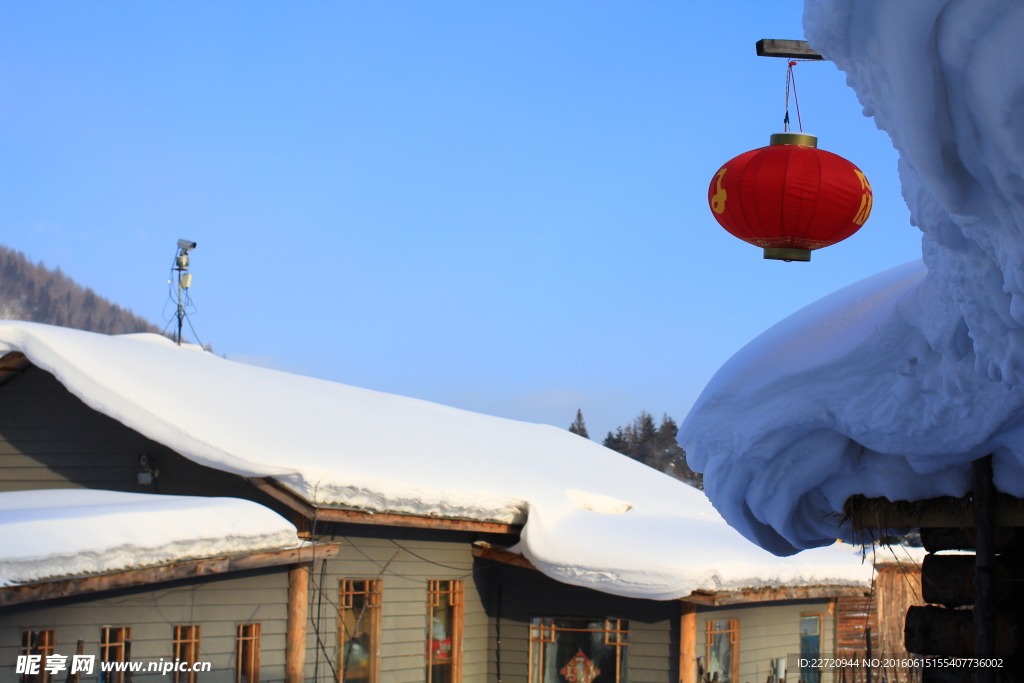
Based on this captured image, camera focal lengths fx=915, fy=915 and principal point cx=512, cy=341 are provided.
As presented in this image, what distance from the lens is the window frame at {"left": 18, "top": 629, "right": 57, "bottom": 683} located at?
7801mm

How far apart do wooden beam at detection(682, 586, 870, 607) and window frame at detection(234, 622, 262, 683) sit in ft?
15.5

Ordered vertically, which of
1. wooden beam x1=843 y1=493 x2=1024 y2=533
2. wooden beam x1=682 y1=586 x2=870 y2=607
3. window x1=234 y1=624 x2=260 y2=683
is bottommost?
window x1=234 y1=624 x2=260 y2=683

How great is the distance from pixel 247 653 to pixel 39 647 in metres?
2.00

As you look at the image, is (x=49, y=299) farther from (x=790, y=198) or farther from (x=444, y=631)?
(x=790, y=198)

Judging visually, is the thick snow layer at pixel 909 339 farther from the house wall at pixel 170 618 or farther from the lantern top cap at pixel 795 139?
the house wall at pixel 170 618

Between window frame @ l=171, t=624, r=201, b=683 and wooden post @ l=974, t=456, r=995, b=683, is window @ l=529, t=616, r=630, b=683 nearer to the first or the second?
window frame @ l=171, t=624, r=201, b=683

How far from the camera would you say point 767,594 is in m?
11.1

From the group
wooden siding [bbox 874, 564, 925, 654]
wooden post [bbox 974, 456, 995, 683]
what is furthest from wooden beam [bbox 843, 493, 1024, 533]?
wooden siding [bbox 874, 564, 925, 654]

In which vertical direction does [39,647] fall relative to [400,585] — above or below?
below

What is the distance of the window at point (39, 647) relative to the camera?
7793 mm

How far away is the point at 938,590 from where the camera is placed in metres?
4.48

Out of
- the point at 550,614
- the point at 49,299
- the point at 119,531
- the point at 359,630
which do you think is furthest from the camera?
the point at 49,299

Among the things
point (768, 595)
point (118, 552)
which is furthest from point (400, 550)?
point (768, 595)

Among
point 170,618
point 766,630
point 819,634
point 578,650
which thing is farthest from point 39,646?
point 819,634
